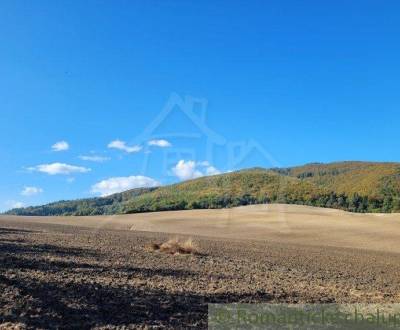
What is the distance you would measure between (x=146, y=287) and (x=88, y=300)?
2444 millimetres

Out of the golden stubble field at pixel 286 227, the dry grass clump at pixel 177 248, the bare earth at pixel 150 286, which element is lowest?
the bare earth at pixel 150 286

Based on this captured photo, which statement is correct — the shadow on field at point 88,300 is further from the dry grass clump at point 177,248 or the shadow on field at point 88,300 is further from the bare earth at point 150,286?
the dry grass clump at point 177,248

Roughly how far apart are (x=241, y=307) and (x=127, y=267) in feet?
22.9

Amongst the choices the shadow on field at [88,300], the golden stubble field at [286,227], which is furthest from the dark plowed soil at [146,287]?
the golden stubble field at [286,227]

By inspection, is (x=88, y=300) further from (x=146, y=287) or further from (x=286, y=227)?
(x=286, y=227)

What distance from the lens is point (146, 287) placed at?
13.1 metres

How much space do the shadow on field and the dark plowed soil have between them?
0.02 m

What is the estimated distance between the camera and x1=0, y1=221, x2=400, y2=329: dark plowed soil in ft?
31.8

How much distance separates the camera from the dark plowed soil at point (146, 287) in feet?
31.8

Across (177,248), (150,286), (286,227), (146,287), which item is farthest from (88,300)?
(286,227)

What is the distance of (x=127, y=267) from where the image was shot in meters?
17.3

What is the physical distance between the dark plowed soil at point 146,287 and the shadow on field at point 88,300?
2 centimetres

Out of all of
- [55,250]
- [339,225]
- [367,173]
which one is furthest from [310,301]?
[367,173]

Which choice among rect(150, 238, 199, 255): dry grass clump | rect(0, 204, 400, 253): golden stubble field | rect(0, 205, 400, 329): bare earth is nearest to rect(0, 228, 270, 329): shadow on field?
rect(0, 205, 400, 329): bare earth
